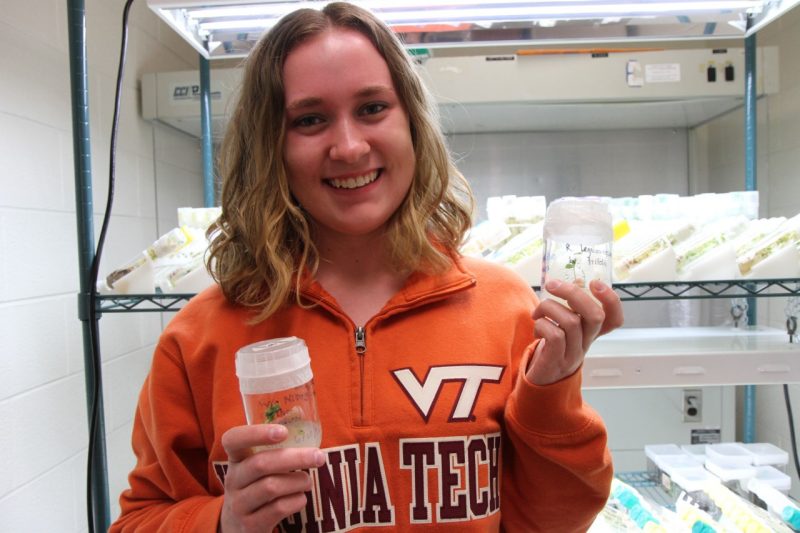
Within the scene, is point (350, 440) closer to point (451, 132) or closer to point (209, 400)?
point (209, 400)

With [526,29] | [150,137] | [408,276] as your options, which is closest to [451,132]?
[526,29]

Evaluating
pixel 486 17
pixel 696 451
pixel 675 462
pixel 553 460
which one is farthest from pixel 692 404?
pixel 486 17

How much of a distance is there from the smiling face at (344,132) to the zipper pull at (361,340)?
163 millimetres

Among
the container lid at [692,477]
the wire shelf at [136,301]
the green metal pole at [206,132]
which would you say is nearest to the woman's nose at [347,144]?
the wire shelf at [136,301]

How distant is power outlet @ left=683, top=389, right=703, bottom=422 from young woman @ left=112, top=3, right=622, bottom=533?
146 cm

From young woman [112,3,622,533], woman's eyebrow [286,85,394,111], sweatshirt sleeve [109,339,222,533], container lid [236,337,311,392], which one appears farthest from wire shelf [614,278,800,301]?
sweatshirt sleeve [109,339,222,533]

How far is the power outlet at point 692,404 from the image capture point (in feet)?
6.81

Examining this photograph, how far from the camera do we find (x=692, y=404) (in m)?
2.08

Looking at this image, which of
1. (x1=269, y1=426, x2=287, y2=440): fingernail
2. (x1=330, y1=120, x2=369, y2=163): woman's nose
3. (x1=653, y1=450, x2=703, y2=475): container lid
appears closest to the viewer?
(x1=269, y1=426, x2=287, y2=440): fingernail

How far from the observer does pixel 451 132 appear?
2285mm

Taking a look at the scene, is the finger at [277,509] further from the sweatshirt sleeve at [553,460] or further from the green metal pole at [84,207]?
the green metal pole at [84,207]

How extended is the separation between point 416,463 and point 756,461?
1278 millimetres

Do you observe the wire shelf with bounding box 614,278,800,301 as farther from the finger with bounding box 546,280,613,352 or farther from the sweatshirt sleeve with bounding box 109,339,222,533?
the sweatshirt sleeve with bounding box 109,339,222,533

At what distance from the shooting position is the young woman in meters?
0.78
